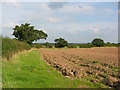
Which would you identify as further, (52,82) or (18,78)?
(18,78)

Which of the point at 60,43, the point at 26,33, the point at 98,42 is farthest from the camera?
the point at 98,42

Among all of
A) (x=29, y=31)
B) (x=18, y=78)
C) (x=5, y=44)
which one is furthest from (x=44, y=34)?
(x=18, y=78)

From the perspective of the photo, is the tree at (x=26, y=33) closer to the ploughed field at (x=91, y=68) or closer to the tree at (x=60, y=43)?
the ploughed field at (x=91, y=68)

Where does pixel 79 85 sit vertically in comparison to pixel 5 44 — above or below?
below

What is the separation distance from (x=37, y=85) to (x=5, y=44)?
769 centimetres

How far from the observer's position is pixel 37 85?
4871 millimetres

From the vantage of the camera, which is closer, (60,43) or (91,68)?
(91,68)

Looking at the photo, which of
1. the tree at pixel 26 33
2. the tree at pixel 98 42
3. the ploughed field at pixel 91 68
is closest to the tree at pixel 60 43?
the tree at pixel 98 42

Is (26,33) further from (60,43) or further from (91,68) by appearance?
(60,43)

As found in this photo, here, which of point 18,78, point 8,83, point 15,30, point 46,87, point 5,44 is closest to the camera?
point 46,87

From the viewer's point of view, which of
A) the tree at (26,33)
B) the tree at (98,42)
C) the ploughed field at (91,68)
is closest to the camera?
the ploughed field at (91,68)

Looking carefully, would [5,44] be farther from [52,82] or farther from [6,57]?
[52,82]

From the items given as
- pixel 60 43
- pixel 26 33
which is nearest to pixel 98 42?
pixel 60 43

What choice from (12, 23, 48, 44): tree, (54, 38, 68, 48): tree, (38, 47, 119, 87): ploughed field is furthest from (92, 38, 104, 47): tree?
(38, 47, 119, 87): ploughed field
